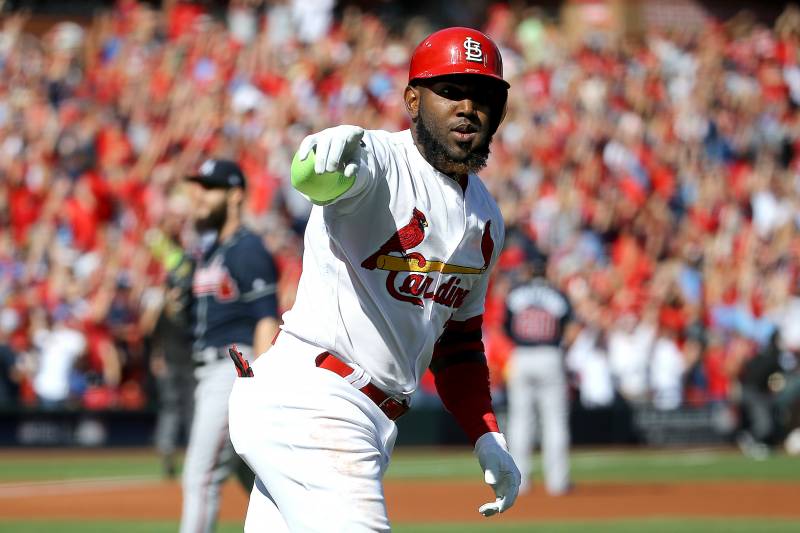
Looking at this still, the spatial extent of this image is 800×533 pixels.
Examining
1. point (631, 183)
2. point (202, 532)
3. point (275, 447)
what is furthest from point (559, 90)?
point (275, 447)

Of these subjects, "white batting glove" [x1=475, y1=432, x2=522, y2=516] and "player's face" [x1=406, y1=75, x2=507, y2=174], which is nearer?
"player's face" [x1=406, y1=75, x2=507, y2=174]

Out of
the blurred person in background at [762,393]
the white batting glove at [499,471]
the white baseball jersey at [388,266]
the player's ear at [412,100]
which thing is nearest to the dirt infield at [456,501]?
the blurred person in background at [762,393]

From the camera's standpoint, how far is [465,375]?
207 inches

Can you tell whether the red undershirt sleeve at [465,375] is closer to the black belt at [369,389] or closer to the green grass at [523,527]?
the black belt at [369,389]

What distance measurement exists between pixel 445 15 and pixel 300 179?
24883 mm

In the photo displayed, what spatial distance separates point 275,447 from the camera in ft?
15.3

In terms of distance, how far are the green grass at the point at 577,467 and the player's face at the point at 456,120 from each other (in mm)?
11231

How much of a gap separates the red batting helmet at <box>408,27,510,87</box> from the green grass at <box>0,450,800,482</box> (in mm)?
11307

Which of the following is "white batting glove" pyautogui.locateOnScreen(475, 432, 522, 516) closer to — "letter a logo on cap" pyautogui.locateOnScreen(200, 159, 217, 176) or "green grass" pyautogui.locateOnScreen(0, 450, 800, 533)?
"letter a logo on cap" pyautogui.locateOnScreen(200, 159, 217, 176)

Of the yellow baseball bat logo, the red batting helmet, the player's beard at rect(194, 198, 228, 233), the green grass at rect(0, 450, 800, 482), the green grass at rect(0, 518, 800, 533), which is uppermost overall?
the red batting helmet

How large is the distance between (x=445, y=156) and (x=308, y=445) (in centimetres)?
112

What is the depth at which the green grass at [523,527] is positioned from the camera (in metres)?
10.8

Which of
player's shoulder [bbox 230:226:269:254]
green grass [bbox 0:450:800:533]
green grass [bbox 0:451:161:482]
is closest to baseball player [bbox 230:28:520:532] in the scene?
player's shoulder [bbox 230:226:269:254]

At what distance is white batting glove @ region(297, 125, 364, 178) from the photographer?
4.08m
